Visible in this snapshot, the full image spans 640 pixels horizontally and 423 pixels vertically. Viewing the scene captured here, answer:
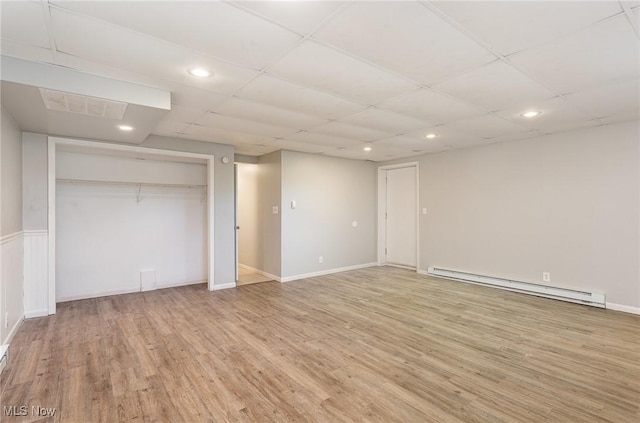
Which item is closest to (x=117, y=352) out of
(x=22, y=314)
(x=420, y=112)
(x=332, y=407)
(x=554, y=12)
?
(x=22, y=314)

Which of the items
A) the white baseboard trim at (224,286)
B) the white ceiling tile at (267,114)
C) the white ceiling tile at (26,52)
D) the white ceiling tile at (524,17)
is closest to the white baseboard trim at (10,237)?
the white ceiling tile at (26,52)

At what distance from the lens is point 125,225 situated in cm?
512

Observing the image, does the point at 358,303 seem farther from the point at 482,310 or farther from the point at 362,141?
the point at 362,141

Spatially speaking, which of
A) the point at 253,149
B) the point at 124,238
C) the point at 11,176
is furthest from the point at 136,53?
the point at 124,238

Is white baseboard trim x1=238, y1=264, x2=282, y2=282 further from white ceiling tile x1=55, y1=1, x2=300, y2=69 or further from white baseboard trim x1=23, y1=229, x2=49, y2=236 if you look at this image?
white ceiling tile x1=55, y1=1, x2=300, y2=69

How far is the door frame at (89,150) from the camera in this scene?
4.07 meters

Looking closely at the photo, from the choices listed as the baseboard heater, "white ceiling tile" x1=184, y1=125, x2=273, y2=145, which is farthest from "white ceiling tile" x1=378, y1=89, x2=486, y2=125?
the baseboard heater

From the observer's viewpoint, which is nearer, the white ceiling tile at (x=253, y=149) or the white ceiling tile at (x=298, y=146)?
the white ceiling tile at (x=298, y=146)

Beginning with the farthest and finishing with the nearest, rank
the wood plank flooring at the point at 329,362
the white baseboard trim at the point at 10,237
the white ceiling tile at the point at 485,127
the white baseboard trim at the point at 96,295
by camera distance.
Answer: the white baseboard trim at the point at 96,295, the white ceiling tile at the point at 485,127, the white baseboard trim at the point at 10,237, the wood plank flooring at the point at 329,362

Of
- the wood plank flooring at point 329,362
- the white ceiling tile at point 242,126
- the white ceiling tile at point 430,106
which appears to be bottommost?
the wood plank flooring at point 329,362

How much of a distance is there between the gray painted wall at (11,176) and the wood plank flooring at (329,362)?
1.23 m

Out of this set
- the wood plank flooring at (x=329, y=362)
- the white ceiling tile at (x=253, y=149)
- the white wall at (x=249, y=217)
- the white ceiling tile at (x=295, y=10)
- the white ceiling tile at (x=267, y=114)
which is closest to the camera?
the white ceiling tile at (x=295, y=10)

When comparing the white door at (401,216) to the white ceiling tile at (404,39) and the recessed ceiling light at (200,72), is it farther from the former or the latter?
the recessed ceiling light at (200,72)

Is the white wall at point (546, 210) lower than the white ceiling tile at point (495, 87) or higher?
lower
